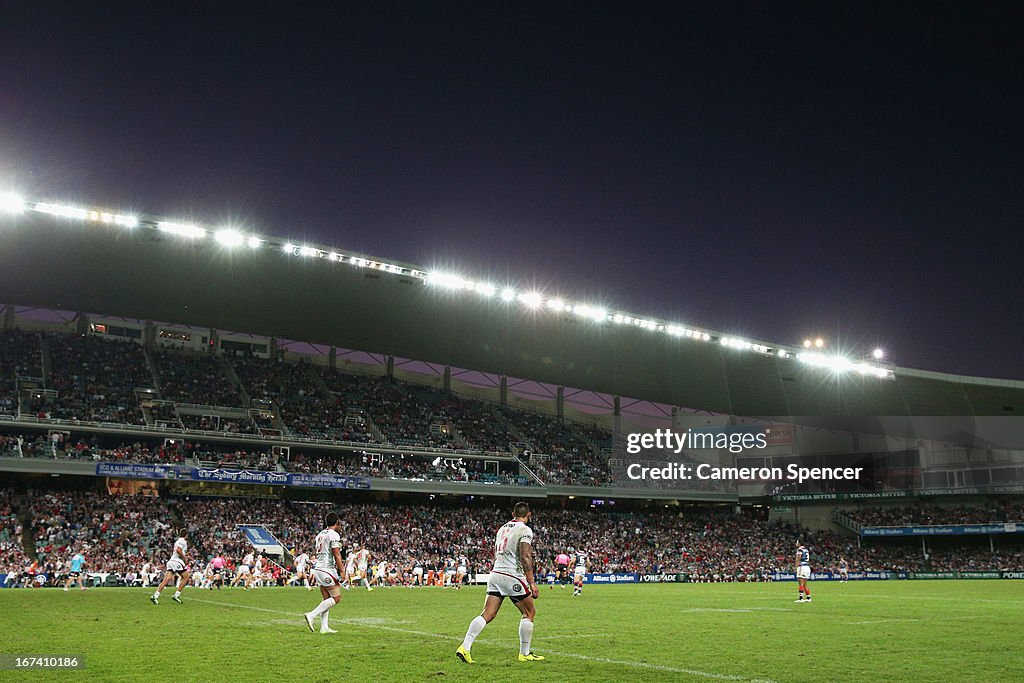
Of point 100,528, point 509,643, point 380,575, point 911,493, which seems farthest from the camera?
point 911,493

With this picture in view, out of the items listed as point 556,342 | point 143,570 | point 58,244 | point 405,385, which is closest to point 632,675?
point 143,570

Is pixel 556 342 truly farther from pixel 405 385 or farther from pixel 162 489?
pixel 162 489

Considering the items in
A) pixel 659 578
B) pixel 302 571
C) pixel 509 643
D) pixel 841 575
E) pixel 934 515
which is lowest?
pixel 659 578

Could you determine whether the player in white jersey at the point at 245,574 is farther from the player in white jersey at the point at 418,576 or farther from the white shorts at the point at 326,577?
the white shorts at the point at 326,577

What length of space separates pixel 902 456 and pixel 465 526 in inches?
1452

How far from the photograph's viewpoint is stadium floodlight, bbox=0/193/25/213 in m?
38.4

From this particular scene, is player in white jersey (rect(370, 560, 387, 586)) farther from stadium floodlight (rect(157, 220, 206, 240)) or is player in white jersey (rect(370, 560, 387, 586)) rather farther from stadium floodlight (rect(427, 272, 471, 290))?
stadium floodlight (rect(157, 220, 206, 240))

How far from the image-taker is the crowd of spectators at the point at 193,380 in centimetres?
5384

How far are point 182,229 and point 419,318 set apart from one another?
17.6 m

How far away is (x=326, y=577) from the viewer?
46.9 ft

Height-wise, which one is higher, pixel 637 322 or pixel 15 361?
pixel 637 322

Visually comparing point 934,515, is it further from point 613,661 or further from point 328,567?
point 328,567

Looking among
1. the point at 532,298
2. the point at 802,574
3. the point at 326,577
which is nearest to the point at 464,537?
the point at 532,298

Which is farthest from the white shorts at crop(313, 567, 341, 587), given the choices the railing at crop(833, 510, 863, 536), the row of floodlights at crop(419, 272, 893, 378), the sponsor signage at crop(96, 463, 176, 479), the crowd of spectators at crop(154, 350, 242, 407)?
the railing at crop(833, 510, 863, 536)
